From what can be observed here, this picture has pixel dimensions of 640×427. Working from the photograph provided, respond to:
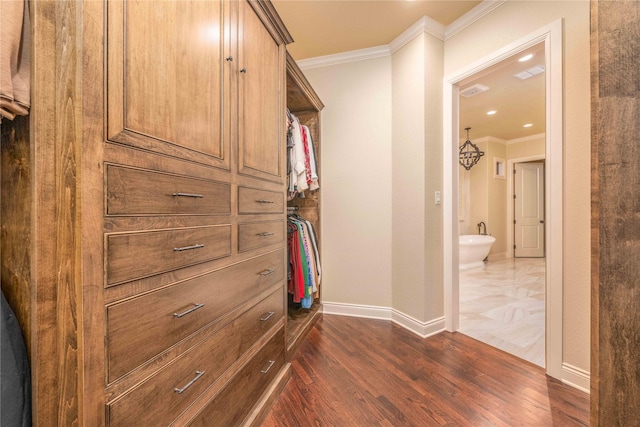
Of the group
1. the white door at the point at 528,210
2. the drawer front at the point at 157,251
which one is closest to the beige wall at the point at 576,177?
the drawer front at the point at 157,251

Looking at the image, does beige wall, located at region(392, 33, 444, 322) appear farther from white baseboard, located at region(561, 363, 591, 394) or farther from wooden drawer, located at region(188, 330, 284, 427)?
wooden drawer, located at region(188, 330, 284, 427)

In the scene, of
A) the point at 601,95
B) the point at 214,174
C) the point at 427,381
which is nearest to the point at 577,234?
the point at 601,95

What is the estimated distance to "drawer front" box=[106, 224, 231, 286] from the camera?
69 centimetres

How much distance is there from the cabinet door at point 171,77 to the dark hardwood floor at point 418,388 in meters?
1.35

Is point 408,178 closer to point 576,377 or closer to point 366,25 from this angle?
point 366,25

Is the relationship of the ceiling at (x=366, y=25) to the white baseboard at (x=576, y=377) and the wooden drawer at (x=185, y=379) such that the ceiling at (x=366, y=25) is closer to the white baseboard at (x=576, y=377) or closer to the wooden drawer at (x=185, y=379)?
the white baseboard at (x=576, y=377)

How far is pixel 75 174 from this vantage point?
61 cm

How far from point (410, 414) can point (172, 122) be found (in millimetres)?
1691

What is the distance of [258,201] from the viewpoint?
1379 mm

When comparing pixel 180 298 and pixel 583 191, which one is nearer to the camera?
pixel 180 298

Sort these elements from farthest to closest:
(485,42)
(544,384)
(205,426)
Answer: (485,42), (544,384), (205,426)

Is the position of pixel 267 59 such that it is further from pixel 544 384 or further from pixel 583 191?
pixel 544 384

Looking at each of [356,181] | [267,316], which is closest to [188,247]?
[267,316]

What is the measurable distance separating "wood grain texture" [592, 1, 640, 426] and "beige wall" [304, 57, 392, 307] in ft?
5.43
